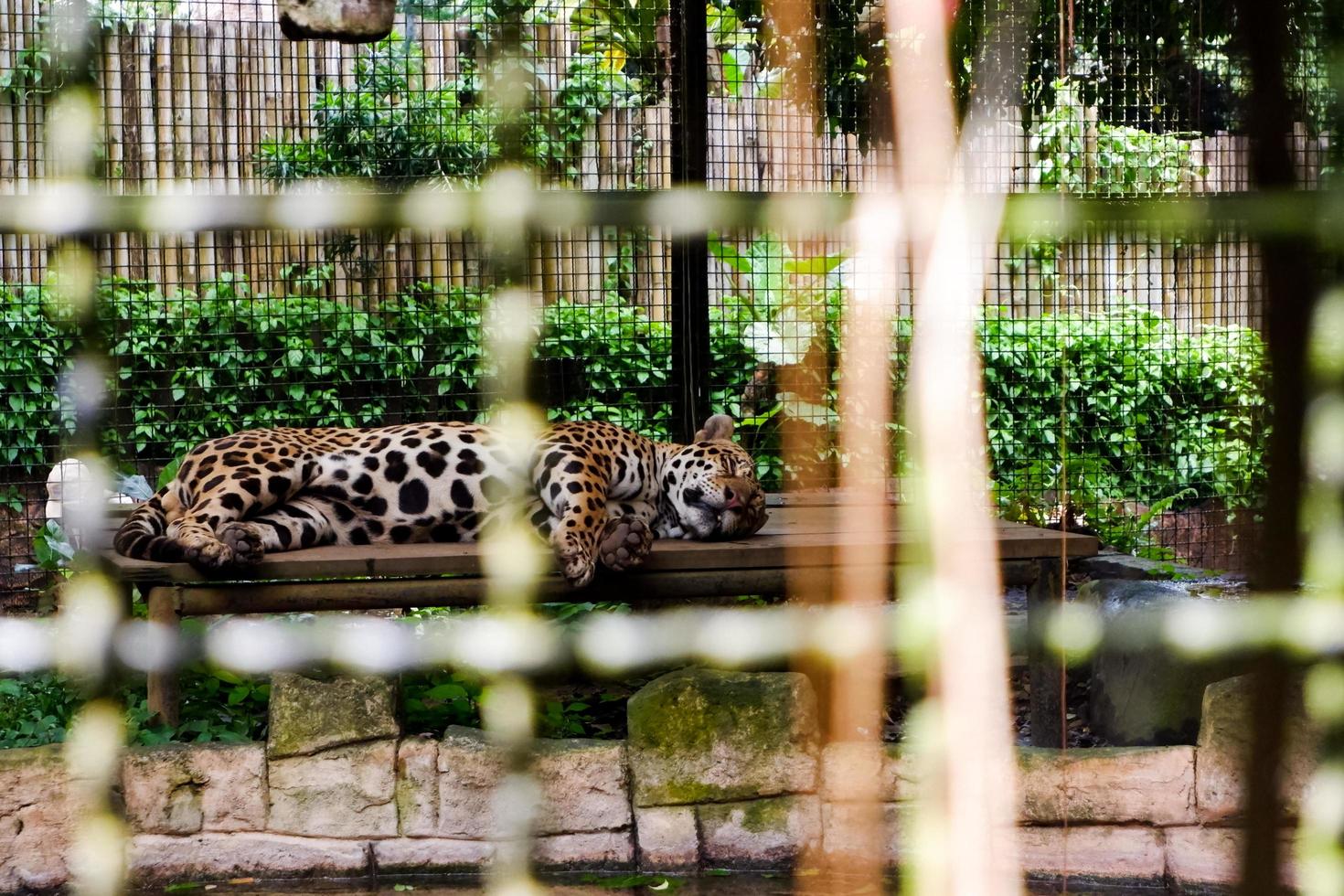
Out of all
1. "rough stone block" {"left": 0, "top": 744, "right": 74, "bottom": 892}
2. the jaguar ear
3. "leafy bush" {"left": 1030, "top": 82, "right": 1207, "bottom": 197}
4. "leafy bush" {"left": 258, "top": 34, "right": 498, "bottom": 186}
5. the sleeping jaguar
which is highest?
"leafy bush" {"left": 258, "top": 34, "right": 498, "bottom": 186}

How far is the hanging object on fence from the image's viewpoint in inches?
47.4

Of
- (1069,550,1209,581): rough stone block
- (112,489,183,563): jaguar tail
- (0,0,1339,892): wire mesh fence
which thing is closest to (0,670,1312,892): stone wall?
(0,0,1339,892): wire mesh fence

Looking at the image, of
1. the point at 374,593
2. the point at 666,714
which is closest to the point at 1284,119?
the point at 666,714

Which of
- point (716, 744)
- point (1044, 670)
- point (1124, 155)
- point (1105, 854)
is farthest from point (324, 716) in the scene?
point (1124, 155)

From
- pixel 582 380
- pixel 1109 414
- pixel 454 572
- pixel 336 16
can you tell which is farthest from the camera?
pixel 1109 414

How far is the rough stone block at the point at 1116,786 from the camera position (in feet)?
9.04

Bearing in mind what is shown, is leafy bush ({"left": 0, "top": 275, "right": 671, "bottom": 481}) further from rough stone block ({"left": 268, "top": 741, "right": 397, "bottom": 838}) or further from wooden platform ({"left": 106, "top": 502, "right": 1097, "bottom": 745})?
rough stone block ({"left": 268, "top": 741, "right": 397, "bottom": 838})

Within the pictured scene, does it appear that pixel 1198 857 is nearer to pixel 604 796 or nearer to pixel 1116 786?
pixel 1116 786

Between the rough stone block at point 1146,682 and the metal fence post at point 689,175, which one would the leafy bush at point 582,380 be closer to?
the metal fence post at point 689,175

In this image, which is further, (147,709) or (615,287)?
(615,287)

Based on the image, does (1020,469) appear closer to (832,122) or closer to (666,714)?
(832,122)

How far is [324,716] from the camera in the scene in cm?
283

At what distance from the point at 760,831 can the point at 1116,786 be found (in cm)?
76

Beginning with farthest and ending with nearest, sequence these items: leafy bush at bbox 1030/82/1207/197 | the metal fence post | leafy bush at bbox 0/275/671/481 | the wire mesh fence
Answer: leafy bush at bbox 0/275/671/481, leafy bush at bbox 1030/82/1207/197, the wire mesh fence, the metal fence post
